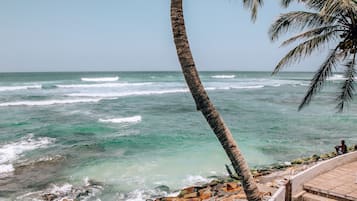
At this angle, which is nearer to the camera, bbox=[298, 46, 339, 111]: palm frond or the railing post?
the railing post

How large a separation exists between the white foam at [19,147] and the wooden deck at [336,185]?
1322cm

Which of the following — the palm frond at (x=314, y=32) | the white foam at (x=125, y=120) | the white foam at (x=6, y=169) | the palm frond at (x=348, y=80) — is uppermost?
the palm frond at (x=314, y=32)

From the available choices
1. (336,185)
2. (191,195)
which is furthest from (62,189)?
(336,185)

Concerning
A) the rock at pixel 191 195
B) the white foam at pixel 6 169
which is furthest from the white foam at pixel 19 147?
the rock at pixel 191 195

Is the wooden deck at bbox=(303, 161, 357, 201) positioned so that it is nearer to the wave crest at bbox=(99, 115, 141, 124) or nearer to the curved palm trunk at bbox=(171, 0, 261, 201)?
the curved palm trunk at bbox=(171, 0, 261, 201)

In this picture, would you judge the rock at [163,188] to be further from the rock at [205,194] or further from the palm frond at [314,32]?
the palm frond at [314,32]

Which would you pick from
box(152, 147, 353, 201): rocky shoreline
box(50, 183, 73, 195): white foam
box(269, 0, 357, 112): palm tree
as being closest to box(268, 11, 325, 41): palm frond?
box(269, 0, 357, 112): palm tree

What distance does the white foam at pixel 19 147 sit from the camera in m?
15.9

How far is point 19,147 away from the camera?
58.5 feet

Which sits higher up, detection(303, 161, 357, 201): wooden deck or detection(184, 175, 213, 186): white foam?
detection(303, 161, 357, 201): wooden deck

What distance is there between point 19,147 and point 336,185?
1595cm

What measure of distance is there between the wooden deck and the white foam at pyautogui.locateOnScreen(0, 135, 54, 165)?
1322cm

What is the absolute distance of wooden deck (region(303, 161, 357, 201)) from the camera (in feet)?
22.3

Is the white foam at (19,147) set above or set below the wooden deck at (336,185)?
below
